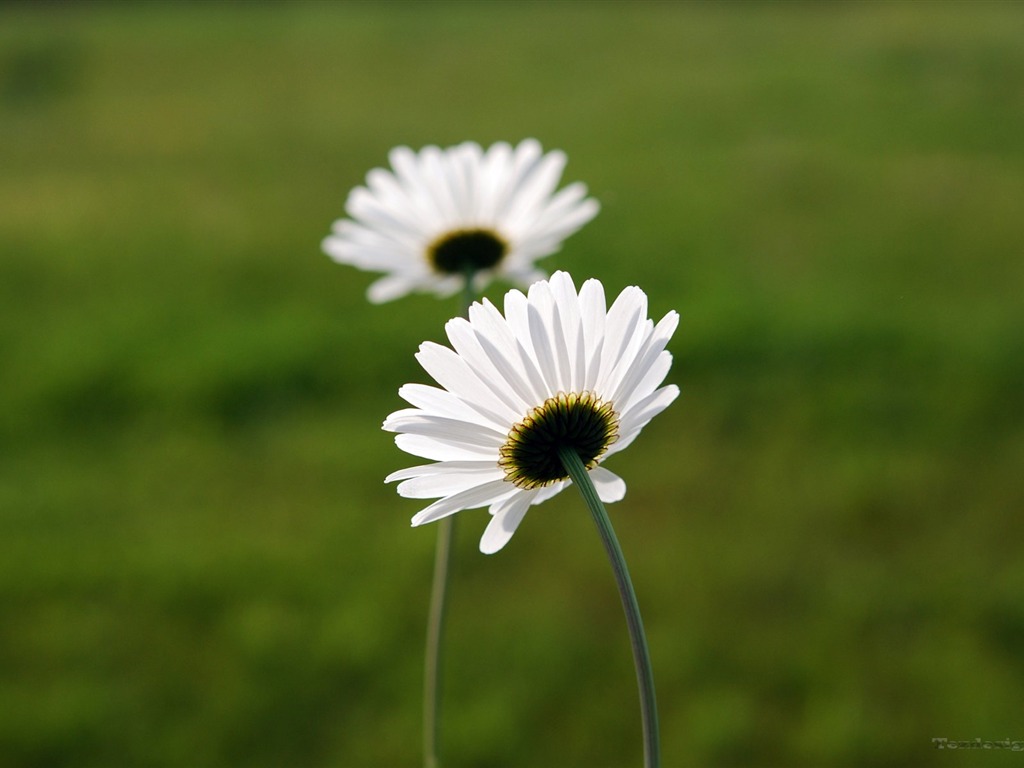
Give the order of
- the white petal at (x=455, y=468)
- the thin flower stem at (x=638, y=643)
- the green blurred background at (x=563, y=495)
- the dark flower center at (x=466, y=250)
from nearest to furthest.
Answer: the thin flower stem at (x=638, y=643), the white petal at (x=455, y=468), the dark flower center at (x=466, y=250), the green blurred background at (x=563, y=495)

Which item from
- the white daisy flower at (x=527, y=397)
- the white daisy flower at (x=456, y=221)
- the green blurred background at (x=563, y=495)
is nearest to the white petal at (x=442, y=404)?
the white daisy flower at (x=527, y=397)

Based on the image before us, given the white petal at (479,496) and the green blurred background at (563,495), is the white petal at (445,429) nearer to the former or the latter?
the white petal at (479,496)

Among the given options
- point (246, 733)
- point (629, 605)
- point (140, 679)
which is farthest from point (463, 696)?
point (629, 605)

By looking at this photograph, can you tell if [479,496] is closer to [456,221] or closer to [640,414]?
[640,414]

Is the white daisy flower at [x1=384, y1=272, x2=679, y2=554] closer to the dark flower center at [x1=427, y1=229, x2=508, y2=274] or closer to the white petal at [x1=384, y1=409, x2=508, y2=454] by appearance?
the white petal at [x1=384, y1=409, x2=508, y2=454]

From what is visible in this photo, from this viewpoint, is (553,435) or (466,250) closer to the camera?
(553,435)

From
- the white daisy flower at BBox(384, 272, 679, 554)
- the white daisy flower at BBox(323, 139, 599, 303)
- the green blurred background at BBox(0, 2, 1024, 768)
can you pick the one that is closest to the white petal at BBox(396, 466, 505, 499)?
the white daisy flower at BBox(384, 272, 679, 554)

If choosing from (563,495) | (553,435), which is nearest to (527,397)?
(553,435)
